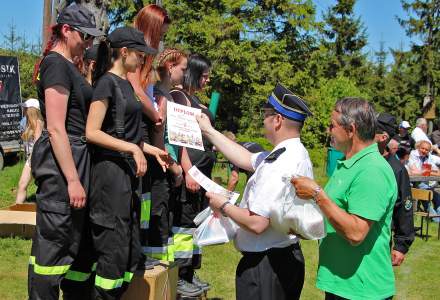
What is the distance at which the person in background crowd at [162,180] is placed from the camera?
4.18 meters

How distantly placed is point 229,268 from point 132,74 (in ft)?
11.1

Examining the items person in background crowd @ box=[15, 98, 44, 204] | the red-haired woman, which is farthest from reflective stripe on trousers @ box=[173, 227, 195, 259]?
person in background crowd @ box=[15, 98, 44, 204]

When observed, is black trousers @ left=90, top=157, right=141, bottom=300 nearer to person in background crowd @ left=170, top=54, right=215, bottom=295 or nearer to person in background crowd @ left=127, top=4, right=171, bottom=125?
person in background crowd @ left=127, top=4, right=171, bottom=125

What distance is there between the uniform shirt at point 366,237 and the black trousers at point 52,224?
4.84 feet

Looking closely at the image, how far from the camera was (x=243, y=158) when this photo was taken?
3684 mm

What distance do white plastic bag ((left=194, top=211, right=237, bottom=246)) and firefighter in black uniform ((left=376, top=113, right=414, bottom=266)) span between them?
1.60 meters

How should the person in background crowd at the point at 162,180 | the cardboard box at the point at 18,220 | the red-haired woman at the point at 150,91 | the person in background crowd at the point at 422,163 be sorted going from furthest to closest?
1. the person in background crowd at the point at 422,163
2. the cardboard box at the point at 18,220
3. the person in background crowd at the point at 162,180
4. the red-haired woman at the point at 150,91

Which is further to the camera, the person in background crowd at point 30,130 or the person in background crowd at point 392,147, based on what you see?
the person in background crowd at point 30,130

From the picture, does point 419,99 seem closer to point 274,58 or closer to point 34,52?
point 274,58

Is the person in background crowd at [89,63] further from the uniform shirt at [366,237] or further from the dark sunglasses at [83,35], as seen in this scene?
the uniform shirt at [366,237]

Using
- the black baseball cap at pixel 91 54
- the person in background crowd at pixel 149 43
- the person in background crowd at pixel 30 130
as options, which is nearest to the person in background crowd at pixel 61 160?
the black baseball cap at pixel 91 54

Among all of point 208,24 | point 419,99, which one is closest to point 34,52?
point 208,24

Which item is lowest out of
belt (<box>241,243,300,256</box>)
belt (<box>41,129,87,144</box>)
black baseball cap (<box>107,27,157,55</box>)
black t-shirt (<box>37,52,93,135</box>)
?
belt (<box>241,243,300,256</box>)

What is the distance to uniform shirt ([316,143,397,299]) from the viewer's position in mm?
2863
